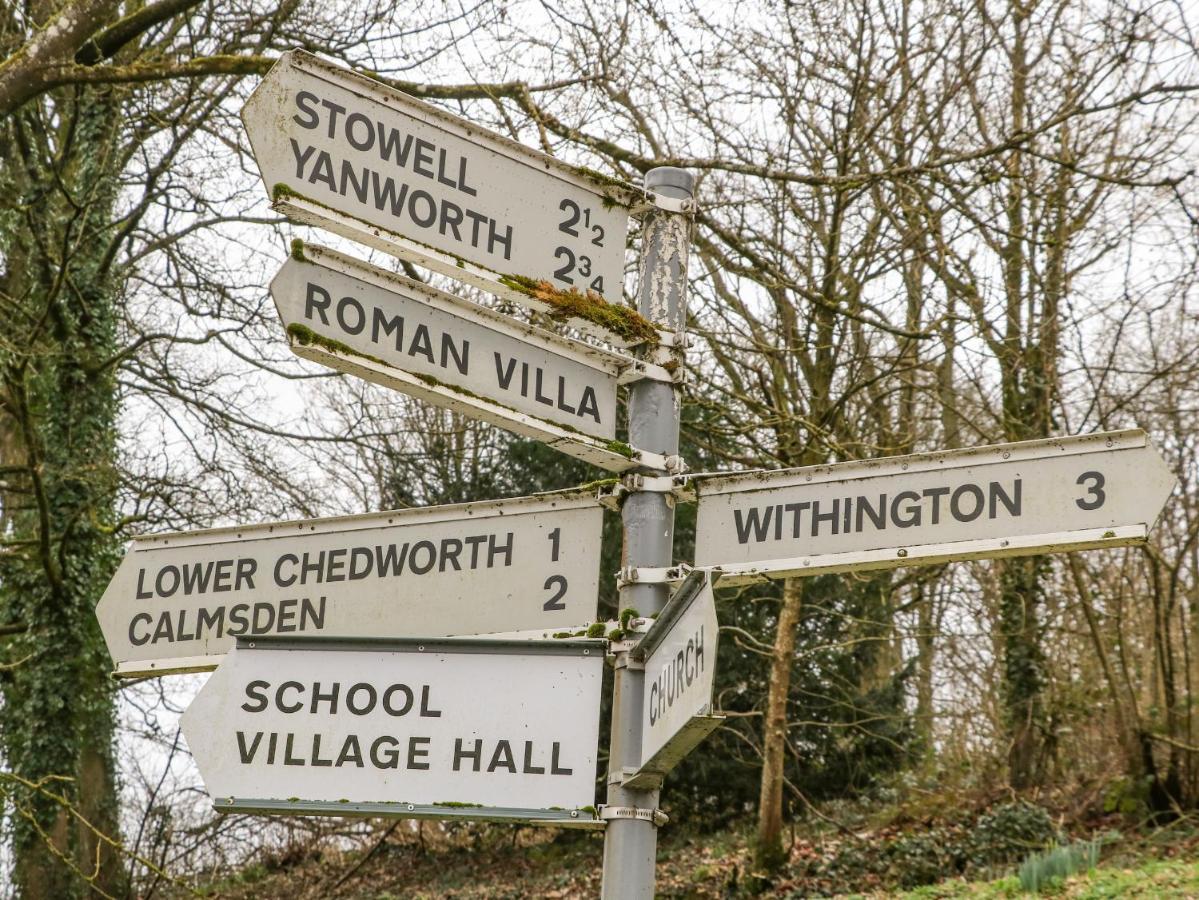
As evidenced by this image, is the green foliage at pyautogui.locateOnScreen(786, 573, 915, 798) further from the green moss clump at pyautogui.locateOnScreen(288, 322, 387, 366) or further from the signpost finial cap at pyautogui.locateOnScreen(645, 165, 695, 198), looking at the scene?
the green moss clump at pyautogui.locateOnScreen(288, 322, 387, 366)

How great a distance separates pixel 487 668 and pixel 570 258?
3.59ft

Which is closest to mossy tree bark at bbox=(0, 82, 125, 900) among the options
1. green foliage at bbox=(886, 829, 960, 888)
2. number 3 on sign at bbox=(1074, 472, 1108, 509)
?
green foliage at bbox=(886, 829, 960, 888)

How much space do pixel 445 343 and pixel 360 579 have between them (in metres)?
0.66

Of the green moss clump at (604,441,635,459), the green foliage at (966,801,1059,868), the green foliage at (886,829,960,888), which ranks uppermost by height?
the green moss clump at (604,441,635,459)

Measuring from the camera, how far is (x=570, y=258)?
3439 mm

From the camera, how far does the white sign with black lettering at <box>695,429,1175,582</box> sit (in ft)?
9.66

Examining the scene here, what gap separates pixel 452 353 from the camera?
327 cm

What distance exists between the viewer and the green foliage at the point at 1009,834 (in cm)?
1125

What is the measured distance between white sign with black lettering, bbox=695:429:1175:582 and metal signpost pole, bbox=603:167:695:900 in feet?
0.45

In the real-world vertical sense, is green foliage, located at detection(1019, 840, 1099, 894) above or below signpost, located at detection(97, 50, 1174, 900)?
below

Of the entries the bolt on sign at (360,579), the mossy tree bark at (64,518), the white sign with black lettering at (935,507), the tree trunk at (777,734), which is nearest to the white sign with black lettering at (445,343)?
the bolt on sign at (360,579)

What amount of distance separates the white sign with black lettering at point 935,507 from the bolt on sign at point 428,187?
2.33 feet

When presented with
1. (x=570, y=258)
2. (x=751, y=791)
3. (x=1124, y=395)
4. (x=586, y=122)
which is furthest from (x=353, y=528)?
(x=751, y=791)

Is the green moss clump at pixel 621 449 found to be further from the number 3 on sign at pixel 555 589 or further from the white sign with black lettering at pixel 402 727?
the white sign with black lettering at pixel 402 727
